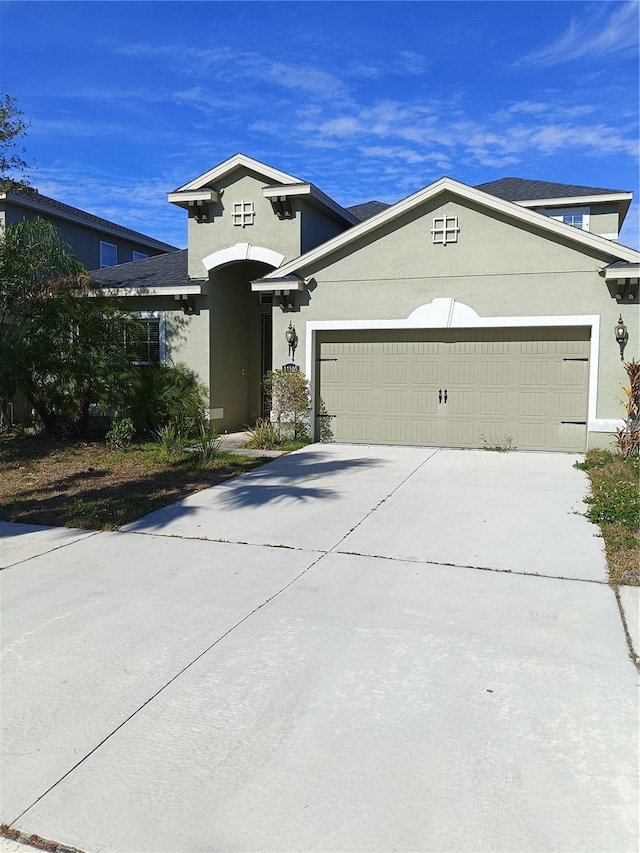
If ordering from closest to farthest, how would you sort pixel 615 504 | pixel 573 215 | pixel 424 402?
pixel 615 504 < pixel 424 402 < pixel 573 215

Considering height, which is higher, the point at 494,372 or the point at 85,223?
the point at 85,223

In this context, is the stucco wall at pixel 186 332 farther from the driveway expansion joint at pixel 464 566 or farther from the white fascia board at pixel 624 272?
the driveway expansion joint at pixel 464 566

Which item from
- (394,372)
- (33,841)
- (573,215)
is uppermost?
(573,215)

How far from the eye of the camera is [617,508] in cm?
771

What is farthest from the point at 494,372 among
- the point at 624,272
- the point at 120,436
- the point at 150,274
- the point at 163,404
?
the point at 150,274

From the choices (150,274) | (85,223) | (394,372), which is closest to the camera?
(394,372)

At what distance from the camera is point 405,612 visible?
199 inches

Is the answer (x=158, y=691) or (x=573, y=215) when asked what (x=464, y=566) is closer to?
(x=158, y=691)

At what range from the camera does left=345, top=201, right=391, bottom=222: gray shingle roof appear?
19.2m

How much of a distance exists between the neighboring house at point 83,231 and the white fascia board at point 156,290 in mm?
3650

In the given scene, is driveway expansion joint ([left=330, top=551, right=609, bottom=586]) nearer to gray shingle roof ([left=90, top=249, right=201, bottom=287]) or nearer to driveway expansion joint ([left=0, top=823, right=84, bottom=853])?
driveway expansion joint ([left=0, top=823, right=84, bottom=853])

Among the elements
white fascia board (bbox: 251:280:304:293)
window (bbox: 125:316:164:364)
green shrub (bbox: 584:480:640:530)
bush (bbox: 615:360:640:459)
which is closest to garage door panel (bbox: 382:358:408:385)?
white fascia board (bbox: 251:280:304:293)

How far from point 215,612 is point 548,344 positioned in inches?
360

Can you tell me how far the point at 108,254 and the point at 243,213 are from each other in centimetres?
935
